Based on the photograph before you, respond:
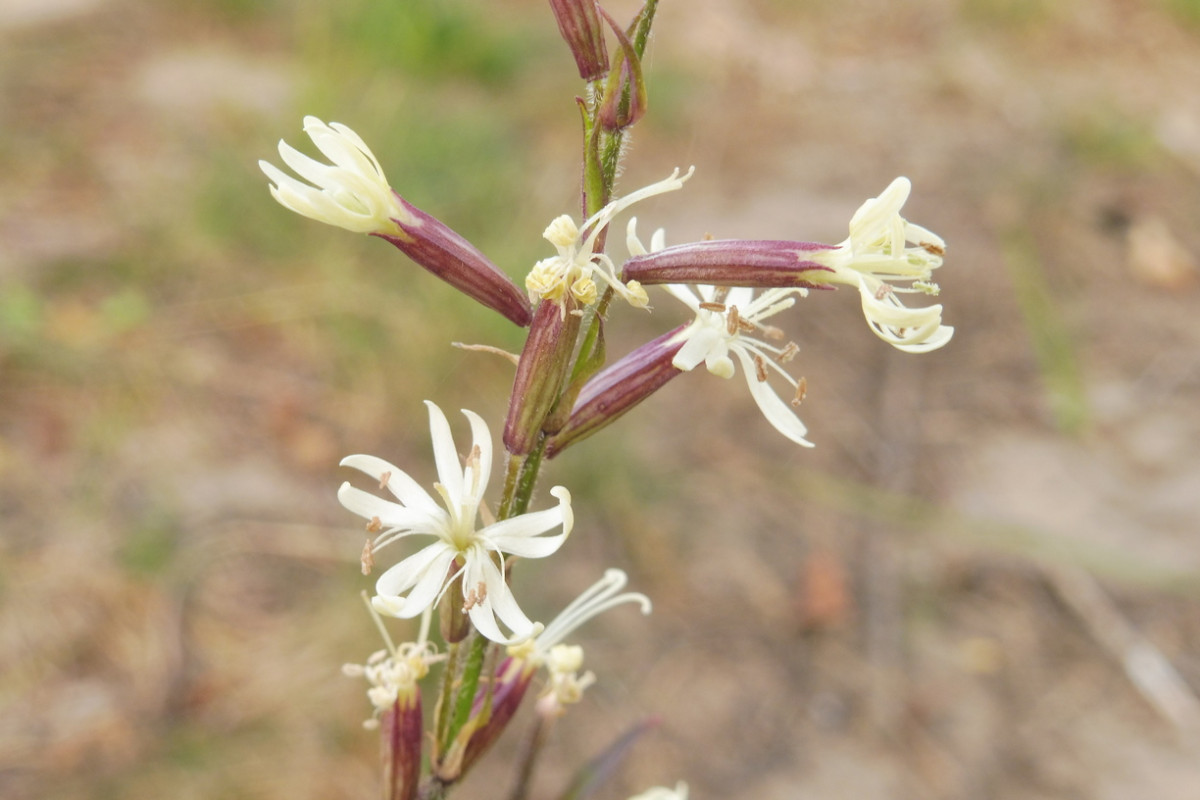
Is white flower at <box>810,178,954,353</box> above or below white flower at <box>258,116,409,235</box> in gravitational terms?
below

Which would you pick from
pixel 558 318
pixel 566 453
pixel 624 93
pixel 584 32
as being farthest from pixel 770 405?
pixel 566 453

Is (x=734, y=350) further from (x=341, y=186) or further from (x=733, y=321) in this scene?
(x=341, y=186)

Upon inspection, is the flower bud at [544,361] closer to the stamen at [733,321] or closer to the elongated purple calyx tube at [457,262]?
the elongated purple calyx tube at [457,262]

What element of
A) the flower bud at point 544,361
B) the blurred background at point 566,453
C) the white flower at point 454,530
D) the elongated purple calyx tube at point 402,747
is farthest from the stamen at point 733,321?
the blurred background at point 566,453

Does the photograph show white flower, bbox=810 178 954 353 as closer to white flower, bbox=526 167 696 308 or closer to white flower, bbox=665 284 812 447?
white flower, bbox=665 284 812 447

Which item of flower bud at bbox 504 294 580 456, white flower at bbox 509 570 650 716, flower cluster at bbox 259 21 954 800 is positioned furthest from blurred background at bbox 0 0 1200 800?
flower bud at bbox 504 294 580 456

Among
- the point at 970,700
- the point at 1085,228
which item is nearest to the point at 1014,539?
the point at 970,700

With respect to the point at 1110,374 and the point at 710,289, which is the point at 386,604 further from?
the point at 1110,374
